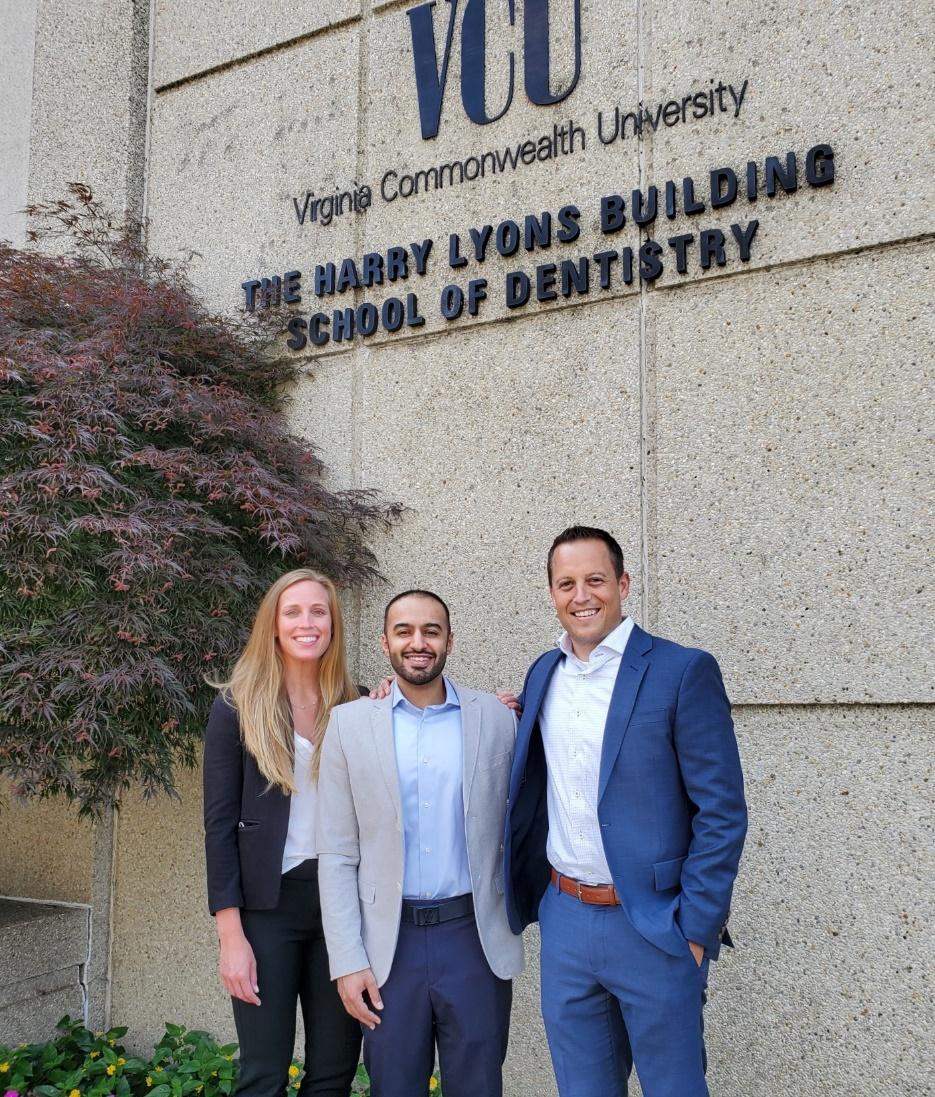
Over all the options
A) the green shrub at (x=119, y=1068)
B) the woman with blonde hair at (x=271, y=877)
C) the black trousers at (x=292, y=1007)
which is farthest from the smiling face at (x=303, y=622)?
the green shrub at (x=119, y=1068)

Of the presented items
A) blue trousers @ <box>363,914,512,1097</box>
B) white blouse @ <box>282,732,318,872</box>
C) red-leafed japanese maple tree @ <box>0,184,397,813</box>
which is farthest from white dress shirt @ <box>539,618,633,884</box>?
red-leafed japanese maple tree @ <box>0,184,397,813</box>

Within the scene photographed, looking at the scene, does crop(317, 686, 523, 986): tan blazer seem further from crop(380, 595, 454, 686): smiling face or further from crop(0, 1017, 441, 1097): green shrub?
crop(0, 1017, 441, 1097): green shrub

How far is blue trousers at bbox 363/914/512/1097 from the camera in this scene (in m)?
2.78

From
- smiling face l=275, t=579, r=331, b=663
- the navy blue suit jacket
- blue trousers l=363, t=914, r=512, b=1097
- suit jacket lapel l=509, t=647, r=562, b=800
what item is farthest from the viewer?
smiling face l=275, t=579, r=331, b=663

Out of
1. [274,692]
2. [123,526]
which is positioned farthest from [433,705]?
[123,526]

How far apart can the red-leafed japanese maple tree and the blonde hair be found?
0.59m

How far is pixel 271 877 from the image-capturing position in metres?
3.00

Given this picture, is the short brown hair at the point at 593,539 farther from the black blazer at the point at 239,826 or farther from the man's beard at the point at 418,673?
the black blazer at the point at 239,826

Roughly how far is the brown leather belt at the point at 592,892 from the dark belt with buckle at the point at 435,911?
0.27 meters

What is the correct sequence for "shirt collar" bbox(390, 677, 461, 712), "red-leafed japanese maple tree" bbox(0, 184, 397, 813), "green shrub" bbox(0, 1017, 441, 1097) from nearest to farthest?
1. "shirt collar" bbox(390, 677, 461, 712)
2. "red-leafed japanese maple tree" bbox(0, 184, 397, 813)
3. "green shrub" bbox(0, 1017, 441, 1097)

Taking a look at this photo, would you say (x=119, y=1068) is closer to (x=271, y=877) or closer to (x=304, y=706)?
(x=271, y=877)

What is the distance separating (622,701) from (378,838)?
76cm

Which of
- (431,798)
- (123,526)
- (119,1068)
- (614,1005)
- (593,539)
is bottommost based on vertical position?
(119,1068)

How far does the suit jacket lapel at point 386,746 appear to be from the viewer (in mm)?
2850
